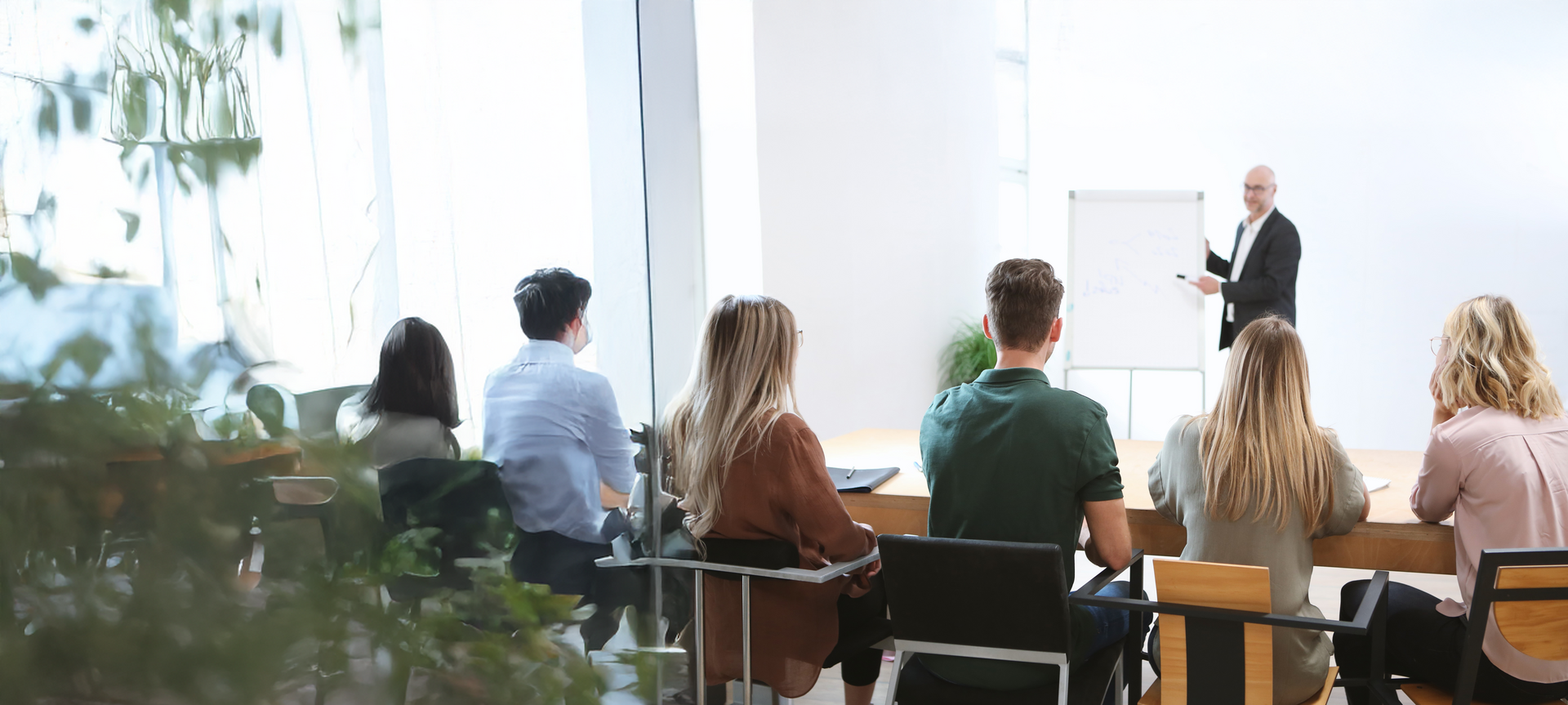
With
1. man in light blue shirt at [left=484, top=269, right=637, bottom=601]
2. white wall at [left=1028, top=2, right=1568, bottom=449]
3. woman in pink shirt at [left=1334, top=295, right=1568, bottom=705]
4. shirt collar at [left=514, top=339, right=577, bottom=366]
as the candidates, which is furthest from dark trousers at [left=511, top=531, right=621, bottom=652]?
white wall at [left=1028, top=2, right=1568, bottom=449]

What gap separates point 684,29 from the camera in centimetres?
220

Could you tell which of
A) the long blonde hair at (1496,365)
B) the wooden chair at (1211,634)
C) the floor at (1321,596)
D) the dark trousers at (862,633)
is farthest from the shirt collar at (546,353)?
the long blonde hair at (1496,365)

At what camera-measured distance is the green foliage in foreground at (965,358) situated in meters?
5.72

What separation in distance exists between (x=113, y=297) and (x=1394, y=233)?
598cm

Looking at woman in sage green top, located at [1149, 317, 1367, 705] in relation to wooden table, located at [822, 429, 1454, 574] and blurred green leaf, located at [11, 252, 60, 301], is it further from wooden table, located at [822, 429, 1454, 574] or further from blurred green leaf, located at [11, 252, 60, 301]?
blurred green leaf, located at [11, 252, 60, 301]

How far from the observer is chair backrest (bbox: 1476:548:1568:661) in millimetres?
1553

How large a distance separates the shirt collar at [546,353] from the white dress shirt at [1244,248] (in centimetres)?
407

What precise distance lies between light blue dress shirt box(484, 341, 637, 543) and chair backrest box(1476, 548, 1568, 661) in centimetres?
144

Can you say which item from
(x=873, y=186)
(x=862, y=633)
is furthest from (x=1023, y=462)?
(x=873, y=186)

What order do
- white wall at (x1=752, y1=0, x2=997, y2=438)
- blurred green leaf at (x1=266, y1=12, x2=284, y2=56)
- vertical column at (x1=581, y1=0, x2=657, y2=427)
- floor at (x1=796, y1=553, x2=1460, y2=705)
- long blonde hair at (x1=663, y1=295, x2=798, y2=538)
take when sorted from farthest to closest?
white wall at (x1=752, y1=0, x2=997, y2=438) < floor at (x1=796, y1=553, x2=1460, y2=705) < long blonde hair at (x1=663, y1=295, x2=798, y2=538) < vertical column at (x1=581, y1=0, x2=657, y2=427) < blurred green leaf at (x1=266, y1=12, x2=284, y2=56)

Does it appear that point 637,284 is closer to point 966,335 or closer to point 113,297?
point 113,297

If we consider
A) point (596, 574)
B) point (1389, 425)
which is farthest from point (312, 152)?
point (1389, 425)

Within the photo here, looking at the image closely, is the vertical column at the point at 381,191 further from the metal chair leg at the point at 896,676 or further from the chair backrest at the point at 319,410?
the metal chair leg at the point at 896,676

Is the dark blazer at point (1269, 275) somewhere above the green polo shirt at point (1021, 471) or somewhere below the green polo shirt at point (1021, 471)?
above
